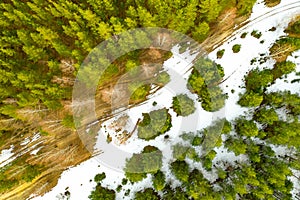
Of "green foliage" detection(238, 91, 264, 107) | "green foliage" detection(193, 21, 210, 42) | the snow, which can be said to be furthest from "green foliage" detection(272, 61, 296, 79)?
the snow

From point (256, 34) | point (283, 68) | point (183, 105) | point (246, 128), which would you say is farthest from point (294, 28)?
point (183, 105)

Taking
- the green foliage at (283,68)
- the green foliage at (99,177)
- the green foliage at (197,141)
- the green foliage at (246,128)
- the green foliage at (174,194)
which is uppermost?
the green foliage at (283,68)

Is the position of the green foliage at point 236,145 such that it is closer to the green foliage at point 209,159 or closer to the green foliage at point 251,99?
the green foliage at point 209,159

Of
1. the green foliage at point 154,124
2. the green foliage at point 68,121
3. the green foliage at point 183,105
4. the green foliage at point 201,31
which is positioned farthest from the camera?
the green foliage at point 154,124

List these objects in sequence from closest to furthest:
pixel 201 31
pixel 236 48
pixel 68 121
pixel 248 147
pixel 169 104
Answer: pixel 201 31 < pixel 68 121 < pixel 248 147 < pixel 236 48 < pixel 169 104

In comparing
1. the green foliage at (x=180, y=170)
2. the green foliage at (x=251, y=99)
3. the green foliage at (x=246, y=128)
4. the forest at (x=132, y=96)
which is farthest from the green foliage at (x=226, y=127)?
the green foliage at (x=180, y=170)

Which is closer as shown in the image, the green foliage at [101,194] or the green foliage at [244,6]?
the green foliage at [244,6]

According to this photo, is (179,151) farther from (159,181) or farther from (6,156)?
(6,156)
